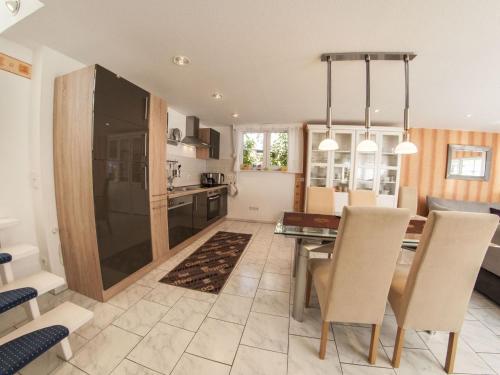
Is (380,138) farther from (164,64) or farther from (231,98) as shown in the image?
(164,64)

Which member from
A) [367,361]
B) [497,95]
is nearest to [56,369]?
[367,361]

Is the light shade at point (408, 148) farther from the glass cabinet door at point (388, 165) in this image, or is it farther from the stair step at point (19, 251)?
the stair step at point (19, 251)

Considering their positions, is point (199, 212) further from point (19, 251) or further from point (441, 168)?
point (441, 168)

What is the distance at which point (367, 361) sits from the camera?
1.27 m

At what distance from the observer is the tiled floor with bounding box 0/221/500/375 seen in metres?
1.19

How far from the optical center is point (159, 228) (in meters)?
2.31

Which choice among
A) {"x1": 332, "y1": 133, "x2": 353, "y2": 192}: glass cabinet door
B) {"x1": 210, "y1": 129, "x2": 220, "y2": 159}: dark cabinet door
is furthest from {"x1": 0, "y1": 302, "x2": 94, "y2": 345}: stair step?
{"x1": 332, "y1": 133, "x2": 353, "y2": 192}: glass cabinet door

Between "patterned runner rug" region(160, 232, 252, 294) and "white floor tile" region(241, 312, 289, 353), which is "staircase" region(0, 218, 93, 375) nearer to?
"patterned runner rug" region(160, 232, 252, 294)

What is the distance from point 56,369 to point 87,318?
269 mm

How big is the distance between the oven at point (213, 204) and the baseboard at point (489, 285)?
369 centimetres

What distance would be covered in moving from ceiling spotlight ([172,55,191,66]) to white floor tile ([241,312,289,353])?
7.96 ft

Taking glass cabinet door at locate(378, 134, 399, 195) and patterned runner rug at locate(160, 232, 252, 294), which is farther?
glass cabinet door at locate(378, 134, 399, 195)

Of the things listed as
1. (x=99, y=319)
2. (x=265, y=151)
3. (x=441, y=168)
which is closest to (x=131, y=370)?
(x=99, y=319)

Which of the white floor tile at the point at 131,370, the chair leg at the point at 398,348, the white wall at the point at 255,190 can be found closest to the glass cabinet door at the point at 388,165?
the white wall at the point at 255,190
